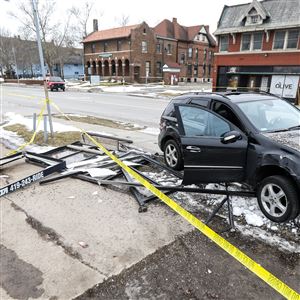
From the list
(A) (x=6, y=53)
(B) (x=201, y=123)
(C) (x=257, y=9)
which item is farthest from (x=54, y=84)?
(A) (x=6, y=53)

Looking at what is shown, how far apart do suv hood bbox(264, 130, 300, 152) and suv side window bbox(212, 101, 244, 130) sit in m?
0.46

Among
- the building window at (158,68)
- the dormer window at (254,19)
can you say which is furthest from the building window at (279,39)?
the building window at (158,68)

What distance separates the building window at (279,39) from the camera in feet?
77.7

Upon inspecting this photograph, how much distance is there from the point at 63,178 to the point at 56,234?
2.07m

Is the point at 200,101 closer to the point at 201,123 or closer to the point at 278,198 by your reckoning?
the point at 201,123

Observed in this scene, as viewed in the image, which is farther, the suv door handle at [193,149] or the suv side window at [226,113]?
the suv door handle at [193,149]

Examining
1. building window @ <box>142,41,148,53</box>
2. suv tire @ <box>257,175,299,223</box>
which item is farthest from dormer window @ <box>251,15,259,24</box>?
building window @ <box>142,41,148,53</box>

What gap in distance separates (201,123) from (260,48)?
77.2ft

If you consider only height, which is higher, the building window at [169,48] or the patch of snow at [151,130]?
the building window at [169,48]

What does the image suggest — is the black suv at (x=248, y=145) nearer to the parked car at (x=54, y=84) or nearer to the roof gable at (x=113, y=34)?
the parked car at (x=54, y=84)

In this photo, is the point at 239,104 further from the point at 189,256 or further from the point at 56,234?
the point at 56,234

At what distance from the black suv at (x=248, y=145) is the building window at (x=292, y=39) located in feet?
69.3

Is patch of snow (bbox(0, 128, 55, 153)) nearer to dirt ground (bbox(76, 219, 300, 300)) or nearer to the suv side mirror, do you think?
the suv side mirror

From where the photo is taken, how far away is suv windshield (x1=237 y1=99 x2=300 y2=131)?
446 cm
